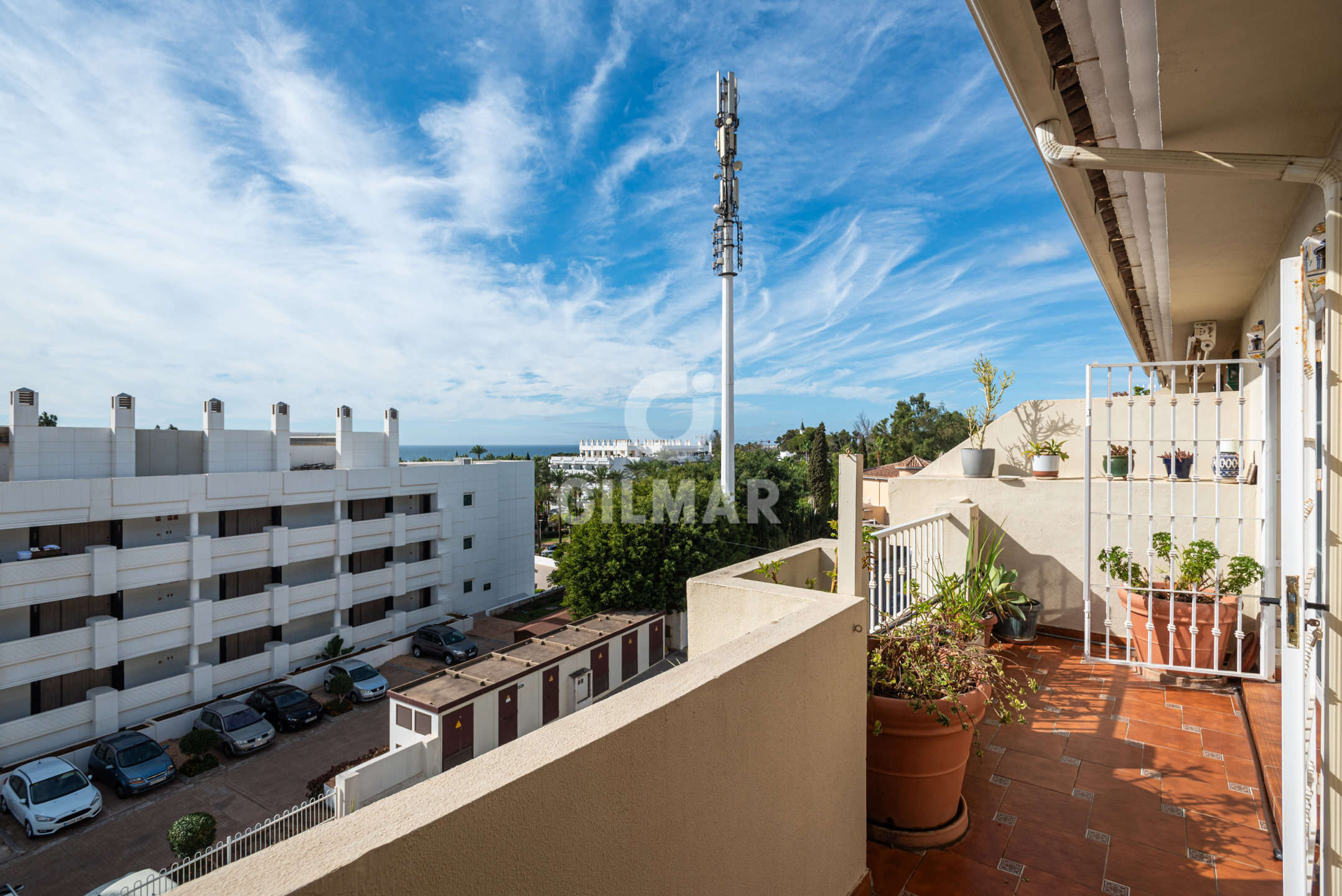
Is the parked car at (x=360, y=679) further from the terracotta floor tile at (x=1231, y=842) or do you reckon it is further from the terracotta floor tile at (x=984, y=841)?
the terracotta floor tile at (x=1231, y=842)

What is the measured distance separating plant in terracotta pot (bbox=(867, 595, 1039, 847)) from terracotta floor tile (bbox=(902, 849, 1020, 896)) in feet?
0.25

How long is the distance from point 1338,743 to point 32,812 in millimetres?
15753

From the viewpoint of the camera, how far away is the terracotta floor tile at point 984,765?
264cm

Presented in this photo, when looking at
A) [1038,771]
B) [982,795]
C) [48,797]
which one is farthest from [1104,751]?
[48,797]

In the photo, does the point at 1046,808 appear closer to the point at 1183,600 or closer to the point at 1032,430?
the point at 1183,600

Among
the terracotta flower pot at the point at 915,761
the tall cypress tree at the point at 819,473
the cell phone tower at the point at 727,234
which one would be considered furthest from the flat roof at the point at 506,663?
the tall cypress tree at the point at 819,473

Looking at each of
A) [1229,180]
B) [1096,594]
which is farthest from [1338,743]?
[1096,594]

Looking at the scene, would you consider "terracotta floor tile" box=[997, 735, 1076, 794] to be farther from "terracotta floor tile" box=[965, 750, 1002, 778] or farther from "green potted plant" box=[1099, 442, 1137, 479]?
"green potted plant" box=[1099, 442, 1137, 479]

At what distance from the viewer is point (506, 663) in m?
13.0

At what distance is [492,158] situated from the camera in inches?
604

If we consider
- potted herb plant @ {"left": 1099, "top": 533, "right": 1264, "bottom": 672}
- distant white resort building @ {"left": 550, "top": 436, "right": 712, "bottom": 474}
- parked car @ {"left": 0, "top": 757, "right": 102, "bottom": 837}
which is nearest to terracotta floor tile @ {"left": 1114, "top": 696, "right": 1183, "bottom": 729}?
potted herb plant @ {"left": 1099, "top": 533, "right": 1264, "bottom": 672}

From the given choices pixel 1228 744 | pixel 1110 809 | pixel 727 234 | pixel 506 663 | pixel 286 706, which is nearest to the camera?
pixel 1110 809

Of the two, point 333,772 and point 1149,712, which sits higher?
point 1149,712

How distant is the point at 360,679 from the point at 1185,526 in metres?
16.8
